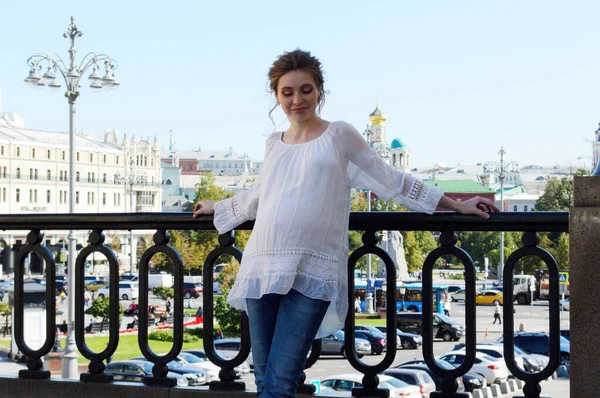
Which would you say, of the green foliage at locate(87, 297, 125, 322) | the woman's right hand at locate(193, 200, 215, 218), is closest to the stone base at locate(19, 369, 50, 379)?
the woman's right hand at locate(193, 200, 215, 218)

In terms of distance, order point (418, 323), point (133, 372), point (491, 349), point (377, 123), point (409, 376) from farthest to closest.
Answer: point (377, 123) < point (409, 376) < point (491, 349) < point (133, 372) < point (418, 323)

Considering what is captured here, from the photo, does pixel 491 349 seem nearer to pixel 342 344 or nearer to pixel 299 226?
pixel 342 344

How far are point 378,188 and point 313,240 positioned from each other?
13.0 inches

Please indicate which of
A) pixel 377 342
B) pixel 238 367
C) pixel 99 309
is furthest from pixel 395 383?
pixel 238 367

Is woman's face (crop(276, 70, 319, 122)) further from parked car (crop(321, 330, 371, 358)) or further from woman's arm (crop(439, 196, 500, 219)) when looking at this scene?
parked car (crop(321, 330, 371, 358))

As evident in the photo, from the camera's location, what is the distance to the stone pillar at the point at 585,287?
301 cm

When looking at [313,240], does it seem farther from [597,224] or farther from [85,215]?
[85,215]

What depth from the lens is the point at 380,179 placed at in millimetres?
3127

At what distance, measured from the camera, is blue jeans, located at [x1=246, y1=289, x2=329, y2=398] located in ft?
9.47

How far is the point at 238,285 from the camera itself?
301 centimetres

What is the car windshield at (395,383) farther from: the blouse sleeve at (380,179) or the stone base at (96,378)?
the blouse sleeve at (380,179)

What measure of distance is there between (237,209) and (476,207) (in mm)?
753

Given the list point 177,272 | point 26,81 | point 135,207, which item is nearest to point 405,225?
point 177,272

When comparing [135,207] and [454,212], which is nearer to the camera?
[454,212]
